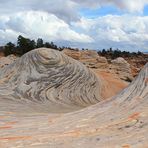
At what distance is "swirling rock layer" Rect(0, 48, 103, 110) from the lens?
8539 millimetres

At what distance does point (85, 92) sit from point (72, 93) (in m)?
0.54

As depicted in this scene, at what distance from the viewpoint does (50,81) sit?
9.34 meters

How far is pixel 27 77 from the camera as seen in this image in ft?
30.1

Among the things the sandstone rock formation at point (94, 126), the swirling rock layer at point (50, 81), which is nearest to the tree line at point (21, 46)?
the swirling rock layer at point (50, 81)

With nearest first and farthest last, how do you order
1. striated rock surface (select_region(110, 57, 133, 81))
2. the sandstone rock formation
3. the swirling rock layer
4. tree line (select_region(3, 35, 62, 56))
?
the sandstone rock formation → the swirling rock layer → striated rock surface (select_region(110, 57, 133, 81)) → tree line (select_region(3, 35, 62, 56))

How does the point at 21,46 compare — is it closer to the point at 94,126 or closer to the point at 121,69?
the point at 121,69

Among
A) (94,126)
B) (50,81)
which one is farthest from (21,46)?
(94,126)

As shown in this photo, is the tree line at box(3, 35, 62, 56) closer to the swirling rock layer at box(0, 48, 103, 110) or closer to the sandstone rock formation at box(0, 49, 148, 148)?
the swirling rock layer at box(0, 48, 103, 110)

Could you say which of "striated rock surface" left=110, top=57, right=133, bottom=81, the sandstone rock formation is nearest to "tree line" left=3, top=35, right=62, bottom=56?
"striated rock surface" left=110, top=57, right=133, bottom=81

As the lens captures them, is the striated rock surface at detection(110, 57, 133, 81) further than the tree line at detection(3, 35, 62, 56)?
No

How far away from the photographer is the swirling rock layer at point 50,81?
28.0ft

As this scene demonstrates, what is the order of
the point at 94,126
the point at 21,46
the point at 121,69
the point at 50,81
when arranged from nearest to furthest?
1. the point at 94,126
2. the point at 50,81
3. the point at 121,69
4. the point at 21,46

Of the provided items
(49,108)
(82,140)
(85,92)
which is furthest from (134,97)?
(85,92)

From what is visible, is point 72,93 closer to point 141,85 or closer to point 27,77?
point 27,77
